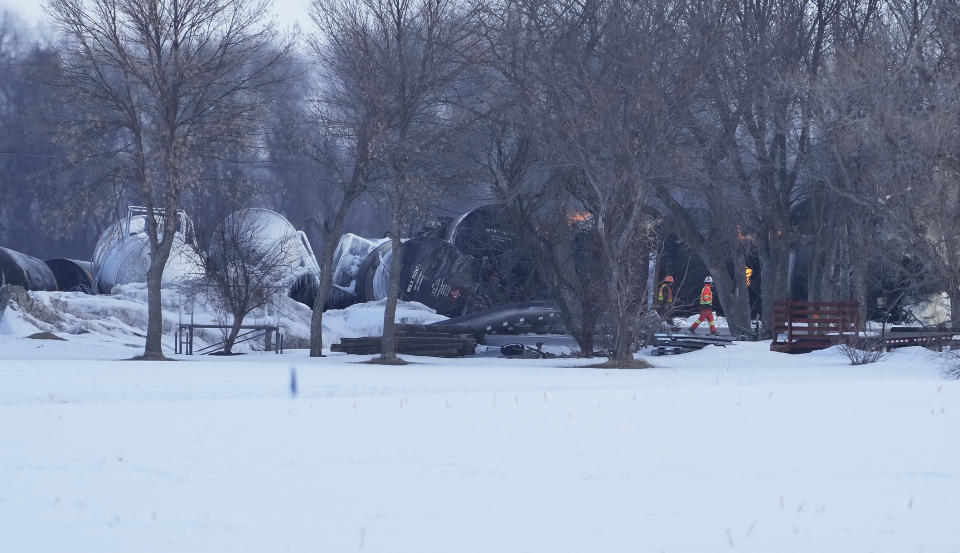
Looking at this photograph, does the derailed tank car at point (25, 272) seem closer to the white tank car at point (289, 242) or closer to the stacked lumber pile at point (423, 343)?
the white tank car at point (289, 242)

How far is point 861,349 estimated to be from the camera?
2333 centimetres

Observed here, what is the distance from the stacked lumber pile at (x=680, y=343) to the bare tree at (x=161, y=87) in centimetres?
1035

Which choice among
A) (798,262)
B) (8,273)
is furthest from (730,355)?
(8,273)

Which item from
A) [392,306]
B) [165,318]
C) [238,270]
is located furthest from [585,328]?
[165,318]

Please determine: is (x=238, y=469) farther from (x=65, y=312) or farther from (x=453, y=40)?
(x=65, y=312)

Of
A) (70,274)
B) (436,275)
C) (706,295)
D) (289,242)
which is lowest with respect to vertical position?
(706,295)

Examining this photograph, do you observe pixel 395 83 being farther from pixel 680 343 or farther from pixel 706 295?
pixel 706 295

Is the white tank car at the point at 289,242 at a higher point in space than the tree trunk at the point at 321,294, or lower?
higher

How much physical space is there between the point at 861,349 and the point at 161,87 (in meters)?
14.5

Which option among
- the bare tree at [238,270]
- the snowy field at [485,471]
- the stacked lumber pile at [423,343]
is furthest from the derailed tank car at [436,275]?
the snowy field at [485,471]

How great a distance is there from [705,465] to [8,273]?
117ft

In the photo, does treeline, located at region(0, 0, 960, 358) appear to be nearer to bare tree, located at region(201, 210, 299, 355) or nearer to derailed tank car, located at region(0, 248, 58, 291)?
bare tree, located at region(201, 210, 299, 355)

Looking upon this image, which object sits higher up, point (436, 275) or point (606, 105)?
point (606, 105)

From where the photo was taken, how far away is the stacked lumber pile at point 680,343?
27.2 m
